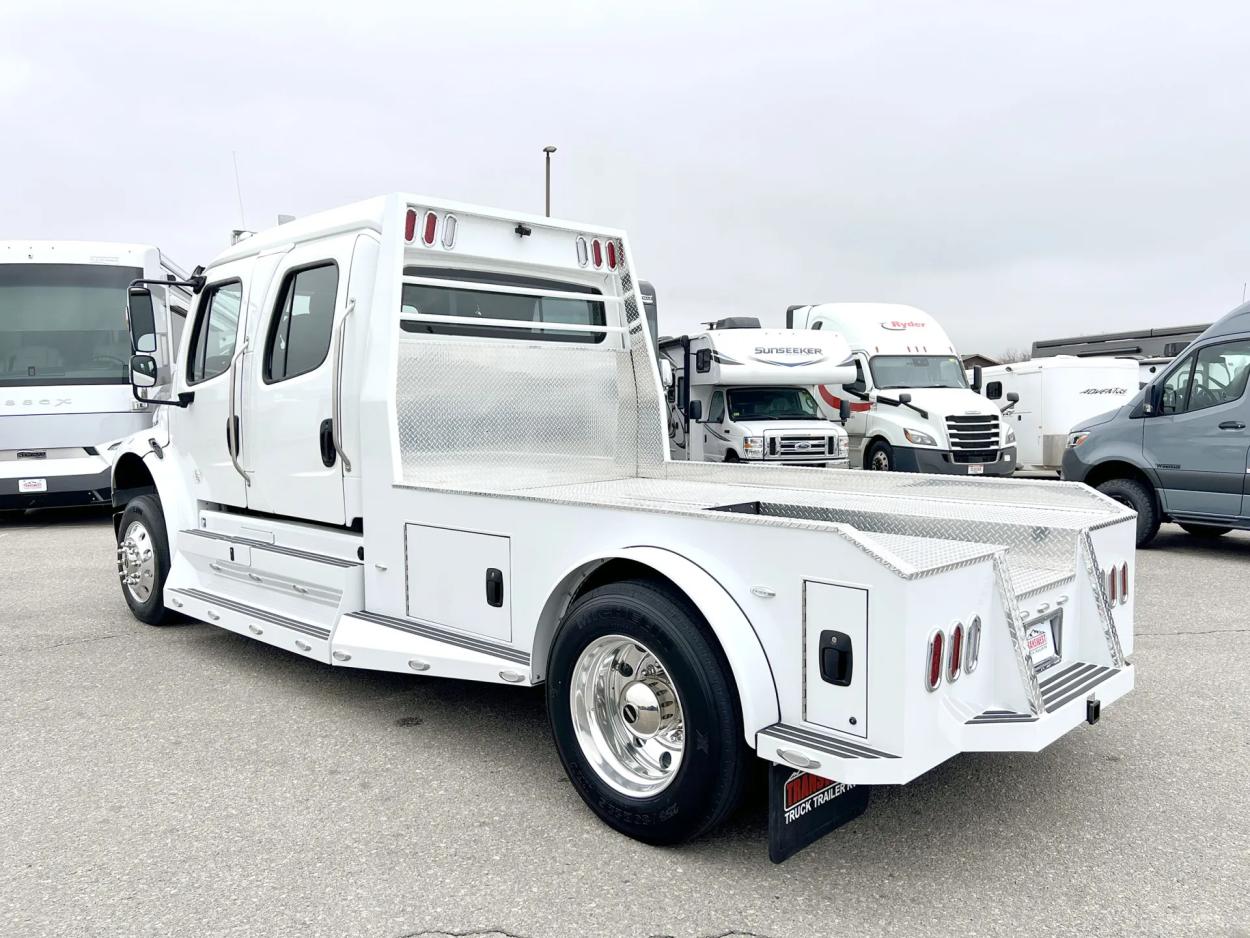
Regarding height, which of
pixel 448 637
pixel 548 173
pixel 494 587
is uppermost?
pixel 548 173

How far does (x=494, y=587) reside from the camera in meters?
3.97

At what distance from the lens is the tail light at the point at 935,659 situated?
276cm

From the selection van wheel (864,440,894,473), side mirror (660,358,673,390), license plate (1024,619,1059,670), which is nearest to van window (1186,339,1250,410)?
side mirror (660,358,673,390)

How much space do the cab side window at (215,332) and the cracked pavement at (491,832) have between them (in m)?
1.85

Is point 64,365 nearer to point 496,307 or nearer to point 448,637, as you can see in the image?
point 496,307

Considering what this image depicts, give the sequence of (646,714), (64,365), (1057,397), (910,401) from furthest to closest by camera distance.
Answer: (1057,397) < (910,401) < (64,365) < (646,714)

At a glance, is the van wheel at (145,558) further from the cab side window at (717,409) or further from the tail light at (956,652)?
the cab side window at (717,409)

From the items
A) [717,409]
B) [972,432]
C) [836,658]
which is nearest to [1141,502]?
[972,432]

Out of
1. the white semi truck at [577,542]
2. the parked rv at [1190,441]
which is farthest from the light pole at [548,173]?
the white semi truck at [577,542]

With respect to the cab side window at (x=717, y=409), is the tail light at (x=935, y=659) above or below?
below

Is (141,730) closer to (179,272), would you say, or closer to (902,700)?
(902,700)

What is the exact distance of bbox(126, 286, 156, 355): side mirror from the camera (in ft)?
18.7

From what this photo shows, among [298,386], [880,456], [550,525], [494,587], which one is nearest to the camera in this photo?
[550,525]

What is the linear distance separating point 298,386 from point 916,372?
13.1 m
